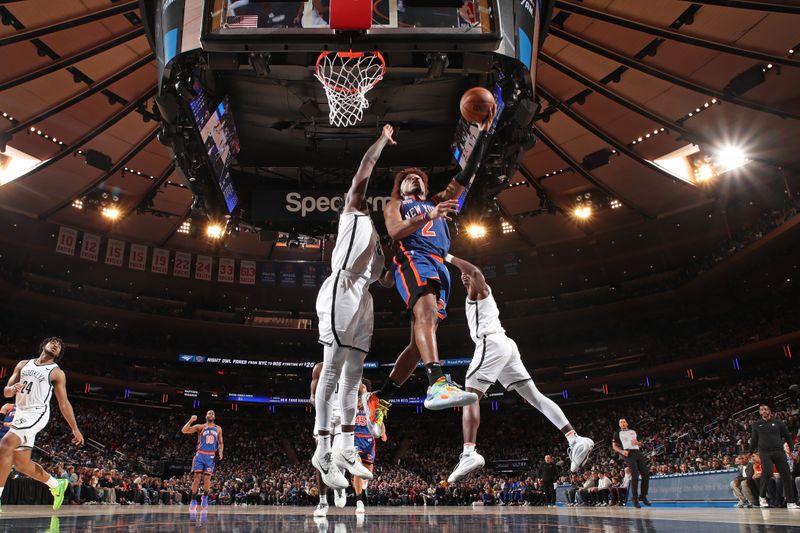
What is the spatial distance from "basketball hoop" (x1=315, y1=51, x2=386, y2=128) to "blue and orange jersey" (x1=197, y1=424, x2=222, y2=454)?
7897 mm

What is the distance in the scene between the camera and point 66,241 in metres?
28.0

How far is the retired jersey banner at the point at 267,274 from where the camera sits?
109 ft

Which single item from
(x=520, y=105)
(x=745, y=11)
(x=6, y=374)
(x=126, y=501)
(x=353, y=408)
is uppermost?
(x=745, y=11)

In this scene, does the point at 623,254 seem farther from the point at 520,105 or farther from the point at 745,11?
the point at 520,105

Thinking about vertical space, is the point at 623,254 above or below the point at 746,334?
above

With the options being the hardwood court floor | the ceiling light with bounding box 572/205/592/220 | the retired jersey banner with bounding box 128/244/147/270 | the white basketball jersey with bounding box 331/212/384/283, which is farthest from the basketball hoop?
the retired jersey banner with bounding box 128/244/147/270

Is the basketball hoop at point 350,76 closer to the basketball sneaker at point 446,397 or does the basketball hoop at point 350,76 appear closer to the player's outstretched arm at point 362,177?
the player's outstretched arm at point 362,177

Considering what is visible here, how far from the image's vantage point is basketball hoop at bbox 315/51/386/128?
8.34m

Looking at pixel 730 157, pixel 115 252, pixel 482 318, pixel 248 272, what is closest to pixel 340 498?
pixel 482 318

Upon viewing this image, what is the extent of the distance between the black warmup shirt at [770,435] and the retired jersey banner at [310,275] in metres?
26.7

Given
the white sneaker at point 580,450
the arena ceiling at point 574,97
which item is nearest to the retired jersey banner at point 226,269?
the arena ceiling at point 574,97

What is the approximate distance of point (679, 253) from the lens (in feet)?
101

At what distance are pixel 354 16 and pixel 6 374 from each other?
29.3m

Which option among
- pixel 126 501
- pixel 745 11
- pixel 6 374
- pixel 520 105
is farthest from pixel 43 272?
pixel 745 11
